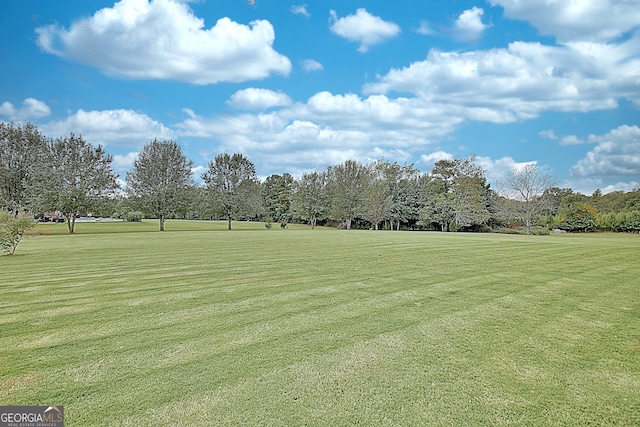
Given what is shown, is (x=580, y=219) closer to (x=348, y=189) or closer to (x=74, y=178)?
(x=348, y=189)

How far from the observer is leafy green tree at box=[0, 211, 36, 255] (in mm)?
12273

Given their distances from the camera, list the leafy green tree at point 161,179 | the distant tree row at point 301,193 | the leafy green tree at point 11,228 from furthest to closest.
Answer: the leafy green tree at point 161,179, the distant tree row at point 301,193, the leafy green tree at point 11,228

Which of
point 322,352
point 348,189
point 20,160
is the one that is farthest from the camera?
point 348,189

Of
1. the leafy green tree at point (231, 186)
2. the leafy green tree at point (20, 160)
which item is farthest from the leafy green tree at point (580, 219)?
the leafy green tree at point (20, 160)

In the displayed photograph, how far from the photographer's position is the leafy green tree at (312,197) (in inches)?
1973

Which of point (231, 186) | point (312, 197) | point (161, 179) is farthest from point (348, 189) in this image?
point (161, 179)

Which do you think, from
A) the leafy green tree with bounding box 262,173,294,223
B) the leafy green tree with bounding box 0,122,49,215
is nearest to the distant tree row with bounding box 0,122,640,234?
the leafy green tree with bounding box 0,122,49,215

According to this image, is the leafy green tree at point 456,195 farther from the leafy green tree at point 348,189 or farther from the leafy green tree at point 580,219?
the leafy green tree at point 580,219

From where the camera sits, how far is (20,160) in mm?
30812

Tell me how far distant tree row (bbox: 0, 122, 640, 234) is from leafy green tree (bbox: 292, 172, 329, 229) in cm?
16

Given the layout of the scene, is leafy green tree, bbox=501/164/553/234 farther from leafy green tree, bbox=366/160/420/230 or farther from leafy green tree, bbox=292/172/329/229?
leafy green tree, bbox=292/172/329/229

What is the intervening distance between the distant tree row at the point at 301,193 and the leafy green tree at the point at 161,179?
101 millimetres

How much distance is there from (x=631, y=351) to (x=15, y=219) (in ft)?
56.4

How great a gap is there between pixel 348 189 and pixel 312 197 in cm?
531
